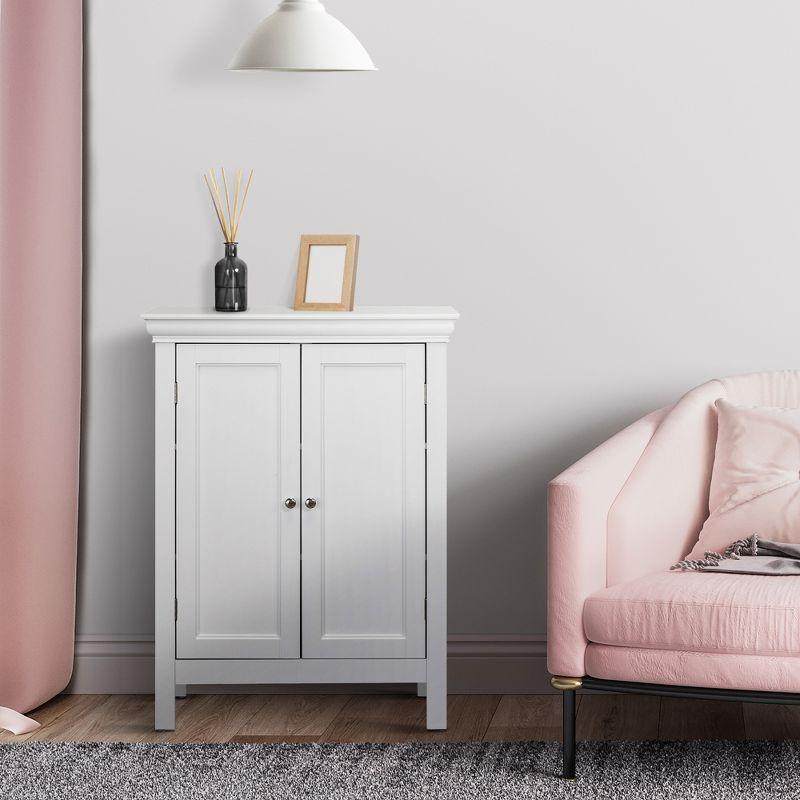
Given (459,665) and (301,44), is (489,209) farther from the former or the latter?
(459,665)

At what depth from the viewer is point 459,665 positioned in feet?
10.0

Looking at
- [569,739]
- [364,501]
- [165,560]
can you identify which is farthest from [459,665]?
[165,560]

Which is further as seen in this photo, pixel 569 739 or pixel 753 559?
pixel 753 559

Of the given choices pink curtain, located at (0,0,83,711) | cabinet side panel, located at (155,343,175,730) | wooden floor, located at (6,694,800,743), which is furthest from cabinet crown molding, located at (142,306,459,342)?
wooden floor, located at (6,694,800,743)

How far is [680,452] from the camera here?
267 centimetres

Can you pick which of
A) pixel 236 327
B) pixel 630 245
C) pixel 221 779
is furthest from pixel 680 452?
pixel 221 779

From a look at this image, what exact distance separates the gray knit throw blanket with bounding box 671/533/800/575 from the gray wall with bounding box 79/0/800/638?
63cm

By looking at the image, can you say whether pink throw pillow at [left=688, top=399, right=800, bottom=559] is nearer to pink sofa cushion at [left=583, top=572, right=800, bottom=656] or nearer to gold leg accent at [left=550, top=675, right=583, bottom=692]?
pink sofa cushion at [left=583, top=572, right=800, bottom=656]

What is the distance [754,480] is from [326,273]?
1.20m

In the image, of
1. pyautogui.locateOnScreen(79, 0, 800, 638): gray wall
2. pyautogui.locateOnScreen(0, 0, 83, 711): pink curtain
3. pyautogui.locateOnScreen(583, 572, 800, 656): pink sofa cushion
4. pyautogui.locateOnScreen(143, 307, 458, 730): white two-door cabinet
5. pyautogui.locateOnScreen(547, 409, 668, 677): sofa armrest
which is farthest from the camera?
pyautogui.locateOnScreen(79, 0, 800, 638): gray wall

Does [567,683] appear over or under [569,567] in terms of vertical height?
under

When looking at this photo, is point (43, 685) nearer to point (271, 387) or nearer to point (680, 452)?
point (271, 387)

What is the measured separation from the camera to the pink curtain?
2789 mm

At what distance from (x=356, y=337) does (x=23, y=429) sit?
2.92 ft
